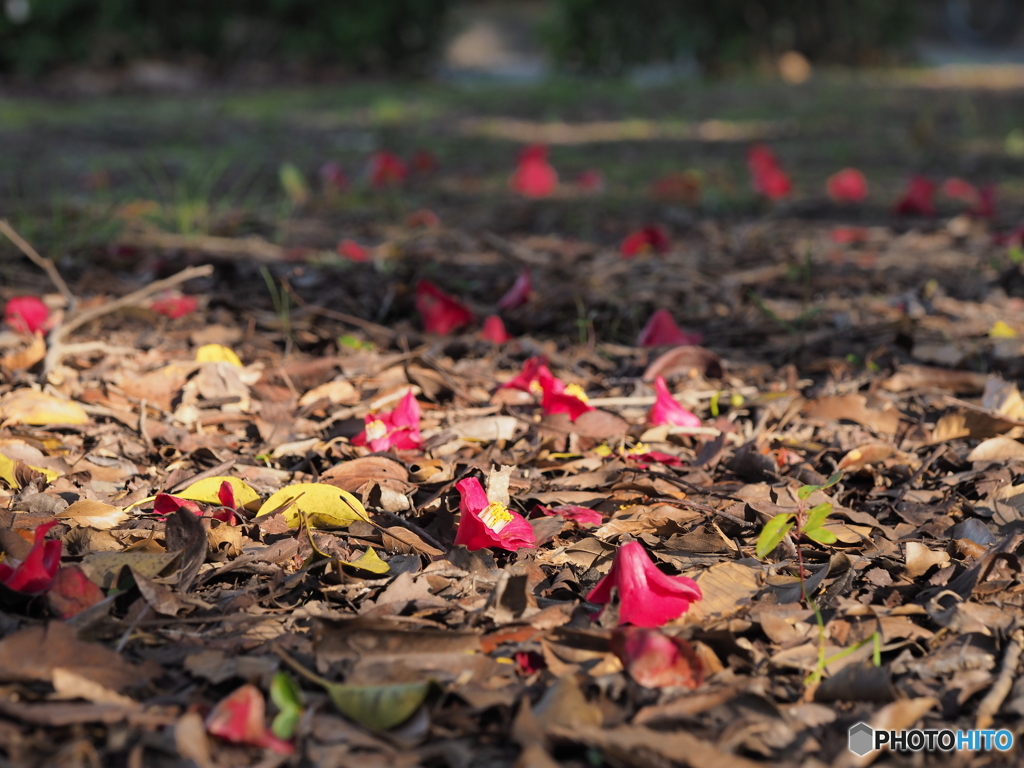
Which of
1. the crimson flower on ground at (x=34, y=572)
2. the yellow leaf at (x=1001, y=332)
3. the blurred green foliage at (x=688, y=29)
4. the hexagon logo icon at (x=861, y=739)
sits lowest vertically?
the hexagon logo icon at (x=861, y=739)

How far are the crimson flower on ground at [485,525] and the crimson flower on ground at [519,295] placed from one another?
111 cm

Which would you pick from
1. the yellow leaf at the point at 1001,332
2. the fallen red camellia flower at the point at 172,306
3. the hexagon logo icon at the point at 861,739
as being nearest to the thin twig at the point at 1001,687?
the hexagon logo icon at the point at 861,739

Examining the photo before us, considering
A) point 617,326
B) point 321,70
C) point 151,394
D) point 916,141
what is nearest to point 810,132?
point 916,141

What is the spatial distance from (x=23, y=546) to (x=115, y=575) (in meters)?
0.13

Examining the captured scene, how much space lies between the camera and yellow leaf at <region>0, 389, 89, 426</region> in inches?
68.5

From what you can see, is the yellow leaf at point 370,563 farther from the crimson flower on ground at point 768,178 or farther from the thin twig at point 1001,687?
the crimson flower on ground at point 768,178

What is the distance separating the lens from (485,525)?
1.37m

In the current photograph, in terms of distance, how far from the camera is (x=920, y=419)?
1925mm

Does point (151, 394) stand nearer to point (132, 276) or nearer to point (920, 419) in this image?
point (132, 276)

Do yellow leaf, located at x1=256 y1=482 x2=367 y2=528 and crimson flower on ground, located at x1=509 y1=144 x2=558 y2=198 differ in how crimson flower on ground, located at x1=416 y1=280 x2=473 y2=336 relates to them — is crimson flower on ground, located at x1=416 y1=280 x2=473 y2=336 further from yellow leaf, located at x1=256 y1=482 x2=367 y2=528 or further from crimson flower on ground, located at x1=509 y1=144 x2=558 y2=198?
crimson flower on ground, located at x1=509 y1=144 x2=558 y2=198

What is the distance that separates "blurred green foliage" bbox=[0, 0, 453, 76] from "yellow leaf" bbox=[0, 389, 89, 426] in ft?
31.7

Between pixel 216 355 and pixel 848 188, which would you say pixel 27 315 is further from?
pixel 848 188

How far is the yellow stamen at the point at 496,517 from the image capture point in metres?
1.40

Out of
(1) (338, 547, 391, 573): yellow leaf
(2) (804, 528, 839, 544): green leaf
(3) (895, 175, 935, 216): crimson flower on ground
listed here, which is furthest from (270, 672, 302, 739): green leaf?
(3) (895, 175, 935, 216): crimson flower on ground
